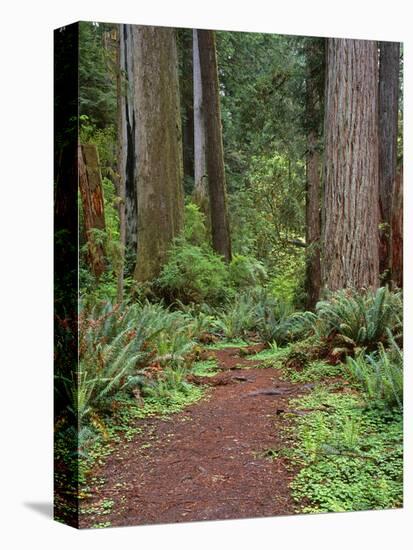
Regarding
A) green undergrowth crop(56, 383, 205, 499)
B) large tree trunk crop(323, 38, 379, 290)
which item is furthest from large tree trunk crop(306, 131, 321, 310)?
green undergrowth crop(56, 383, 205, 499)

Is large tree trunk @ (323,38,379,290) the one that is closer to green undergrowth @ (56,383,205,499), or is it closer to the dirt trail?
the dirt trail

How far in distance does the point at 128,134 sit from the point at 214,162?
2.54 ft

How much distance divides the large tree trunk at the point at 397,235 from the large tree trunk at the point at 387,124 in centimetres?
3

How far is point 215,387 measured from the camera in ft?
27.1

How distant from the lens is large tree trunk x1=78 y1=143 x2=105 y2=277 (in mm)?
7457

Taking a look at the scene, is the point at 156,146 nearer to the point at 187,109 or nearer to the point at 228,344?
the point at 187,109

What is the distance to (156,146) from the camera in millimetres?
8266

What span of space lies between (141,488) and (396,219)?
11.3 ft

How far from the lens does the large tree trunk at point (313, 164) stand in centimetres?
867

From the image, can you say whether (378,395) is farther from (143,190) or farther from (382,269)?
(143,190)

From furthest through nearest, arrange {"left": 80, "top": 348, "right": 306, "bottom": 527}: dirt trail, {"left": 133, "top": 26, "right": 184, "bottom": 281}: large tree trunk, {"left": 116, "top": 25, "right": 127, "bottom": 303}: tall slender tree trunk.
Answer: {"left": 133, "top": 26, "right": 184, "bottom": 281}: large tree trunk
{"left": 116, "top": 25, "right": 127, "bottom": 303}: tall slender tree trunk
{"left": 80, "top": 348, "right": 306, "bottom": 527}: dirt trail

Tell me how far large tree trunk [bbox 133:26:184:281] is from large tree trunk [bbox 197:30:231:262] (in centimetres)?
27

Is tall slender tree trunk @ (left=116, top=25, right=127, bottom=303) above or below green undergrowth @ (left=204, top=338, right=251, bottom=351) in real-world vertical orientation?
above

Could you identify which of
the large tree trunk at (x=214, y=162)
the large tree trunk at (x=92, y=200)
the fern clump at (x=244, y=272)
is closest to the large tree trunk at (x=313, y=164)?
the fern clump at (x=244, y=272)
